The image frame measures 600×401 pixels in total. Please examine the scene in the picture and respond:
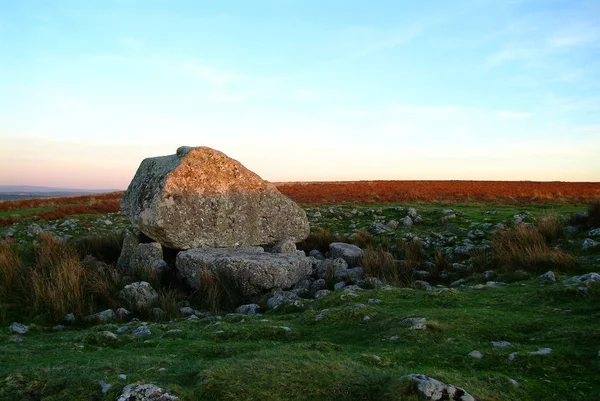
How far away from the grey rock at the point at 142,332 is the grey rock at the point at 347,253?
6.57 metres

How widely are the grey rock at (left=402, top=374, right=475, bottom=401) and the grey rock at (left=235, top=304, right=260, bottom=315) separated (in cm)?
553

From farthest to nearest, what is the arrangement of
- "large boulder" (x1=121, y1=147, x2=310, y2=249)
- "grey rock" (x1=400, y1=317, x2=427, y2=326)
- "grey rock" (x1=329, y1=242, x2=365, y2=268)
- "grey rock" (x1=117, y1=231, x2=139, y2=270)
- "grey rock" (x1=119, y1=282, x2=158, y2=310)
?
"grey rock" (x1=329, y1=242, x2=365, y2=268), "grey rock" (x1=117, y1=231, x2=139, y2=270), "large boulder" (x1=121, y1=147, x2=310, y2=249), "grey rock" (x1=119, y1=282, x2=158, y2=310), "grey rock" (x1=400, y1=317, x2=427, y2=326)

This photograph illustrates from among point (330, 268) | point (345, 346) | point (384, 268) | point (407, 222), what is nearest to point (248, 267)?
point (330, 268)

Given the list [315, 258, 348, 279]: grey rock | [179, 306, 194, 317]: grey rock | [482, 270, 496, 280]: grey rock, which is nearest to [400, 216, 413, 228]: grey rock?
[315, 258, 348, 279]: grey rock

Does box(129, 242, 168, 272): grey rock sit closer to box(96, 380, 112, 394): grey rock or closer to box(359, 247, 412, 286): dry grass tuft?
box(359, 247, 412, 286): dry grass tuft

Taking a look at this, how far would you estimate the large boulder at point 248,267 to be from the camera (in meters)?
10.6

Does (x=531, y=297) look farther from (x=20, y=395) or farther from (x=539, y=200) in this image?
(x=539, y=200)

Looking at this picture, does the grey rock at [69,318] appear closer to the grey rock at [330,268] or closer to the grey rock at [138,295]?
the grey rock at [138,295]

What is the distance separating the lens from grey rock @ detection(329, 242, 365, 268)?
12709 millimetres

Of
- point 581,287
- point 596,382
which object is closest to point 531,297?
point 581,287

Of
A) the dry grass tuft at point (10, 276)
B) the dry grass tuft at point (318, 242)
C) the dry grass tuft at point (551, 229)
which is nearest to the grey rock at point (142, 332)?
the dry grass tuft at point (10, 276)

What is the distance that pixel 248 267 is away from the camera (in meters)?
10.7

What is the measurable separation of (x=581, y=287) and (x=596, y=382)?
3316 mm

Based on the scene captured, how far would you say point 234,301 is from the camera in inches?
390
